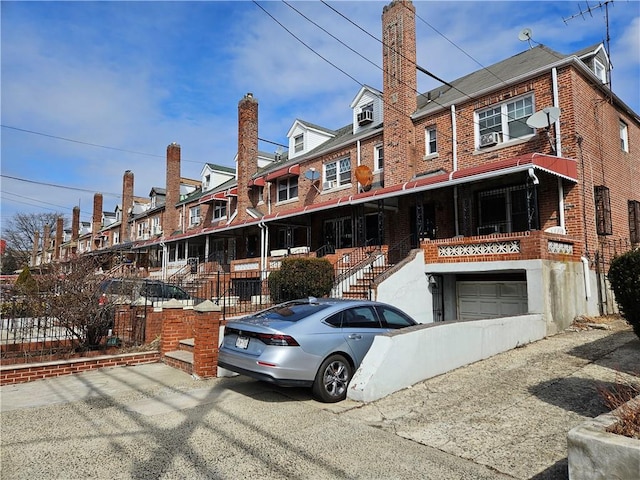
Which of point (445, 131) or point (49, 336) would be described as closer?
point (49, 336)

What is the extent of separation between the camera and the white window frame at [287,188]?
2469cm

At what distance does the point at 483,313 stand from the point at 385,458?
1065 cm

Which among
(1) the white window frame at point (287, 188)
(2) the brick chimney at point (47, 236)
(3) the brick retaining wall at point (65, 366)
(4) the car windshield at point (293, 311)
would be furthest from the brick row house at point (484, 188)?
(2) the brick chimney at point (47, 236)

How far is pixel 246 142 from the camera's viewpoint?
29016 mm

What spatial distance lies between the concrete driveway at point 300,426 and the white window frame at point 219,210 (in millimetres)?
24409

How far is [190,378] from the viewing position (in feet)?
25.5

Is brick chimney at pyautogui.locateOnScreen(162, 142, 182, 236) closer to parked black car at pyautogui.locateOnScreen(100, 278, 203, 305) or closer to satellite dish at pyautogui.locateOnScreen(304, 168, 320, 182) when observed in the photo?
satellite dish at pyautogui.locateOnScreen(304, 168, 320, 182)

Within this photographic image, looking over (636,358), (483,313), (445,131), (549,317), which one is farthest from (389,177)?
(636,358)

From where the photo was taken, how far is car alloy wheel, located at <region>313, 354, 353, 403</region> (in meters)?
6.03

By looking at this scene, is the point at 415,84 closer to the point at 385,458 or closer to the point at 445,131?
the point at 445,131

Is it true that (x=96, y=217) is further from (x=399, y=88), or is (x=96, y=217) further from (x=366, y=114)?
(x=399, y=88)

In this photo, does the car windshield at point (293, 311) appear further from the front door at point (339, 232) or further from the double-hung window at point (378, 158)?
the front door at point (339, 232)

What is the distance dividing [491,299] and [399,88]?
9.81m

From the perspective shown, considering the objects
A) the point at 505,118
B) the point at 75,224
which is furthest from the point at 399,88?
the point at 75,224
